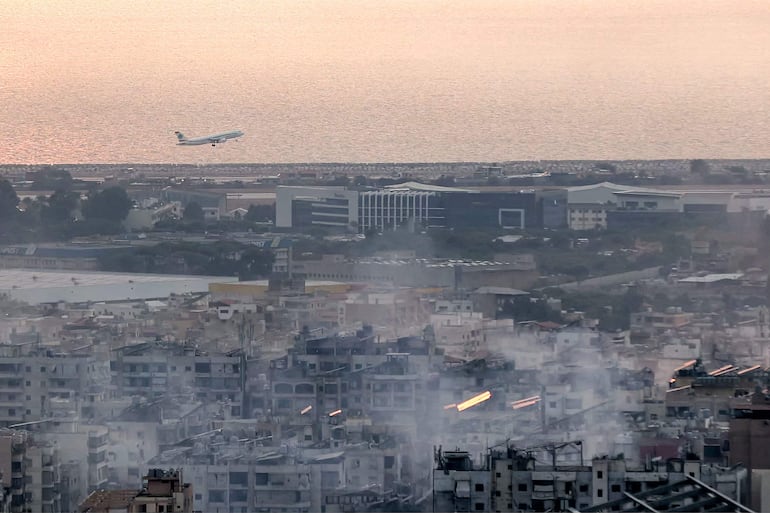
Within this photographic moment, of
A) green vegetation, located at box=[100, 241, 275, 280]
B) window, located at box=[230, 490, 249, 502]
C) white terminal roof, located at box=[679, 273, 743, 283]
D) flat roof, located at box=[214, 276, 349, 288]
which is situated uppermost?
green vegetation, located at box=[100, 241, 275, 280]

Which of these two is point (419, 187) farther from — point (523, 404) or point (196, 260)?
point (523, 404)

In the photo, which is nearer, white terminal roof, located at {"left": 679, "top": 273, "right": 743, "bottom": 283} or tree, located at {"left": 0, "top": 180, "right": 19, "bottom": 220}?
white terminal roof, located at {"left": 679, "top": 273, "right": 743, "bottom": 283}

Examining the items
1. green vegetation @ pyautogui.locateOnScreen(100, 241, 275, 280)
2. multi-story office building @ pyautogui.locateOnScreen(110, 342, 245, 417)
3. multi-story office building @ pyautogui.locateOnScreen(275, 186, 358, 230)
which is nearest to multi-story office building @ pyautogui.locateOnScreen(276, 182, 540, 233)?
multi-story office building @ pyautogui.locateOnScreen(275, 186, 358, 230)

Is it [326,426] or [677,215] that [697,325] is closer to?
[326,426]

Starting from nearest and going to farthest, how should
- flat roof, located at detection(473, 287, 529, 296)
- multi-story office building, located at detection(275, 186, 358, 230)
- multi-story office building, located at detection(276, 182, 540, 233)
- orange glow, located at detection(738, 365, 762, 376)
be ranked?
orange glow, located at detection(738, 365, 762, 376), flat roof, located at detection(473, 287, 529, 296), multi-story office building, located at detection(276, 182, 540, 233), multi-story office building, located at detection(275, 186, 358, 230)

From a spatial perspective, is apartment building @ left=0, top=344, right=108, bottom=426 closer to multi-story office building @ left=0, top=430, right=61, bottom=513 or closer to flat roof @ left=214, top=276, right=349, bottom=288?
multi-story office building @ left=0, top=430, right=61, bottom=513

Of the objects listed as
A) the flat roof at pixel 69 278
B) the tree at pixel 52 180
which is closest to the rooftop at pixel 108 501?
the flat roof at pixel 69 278

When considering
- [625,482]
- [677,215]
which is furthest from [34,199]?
[625,482]
